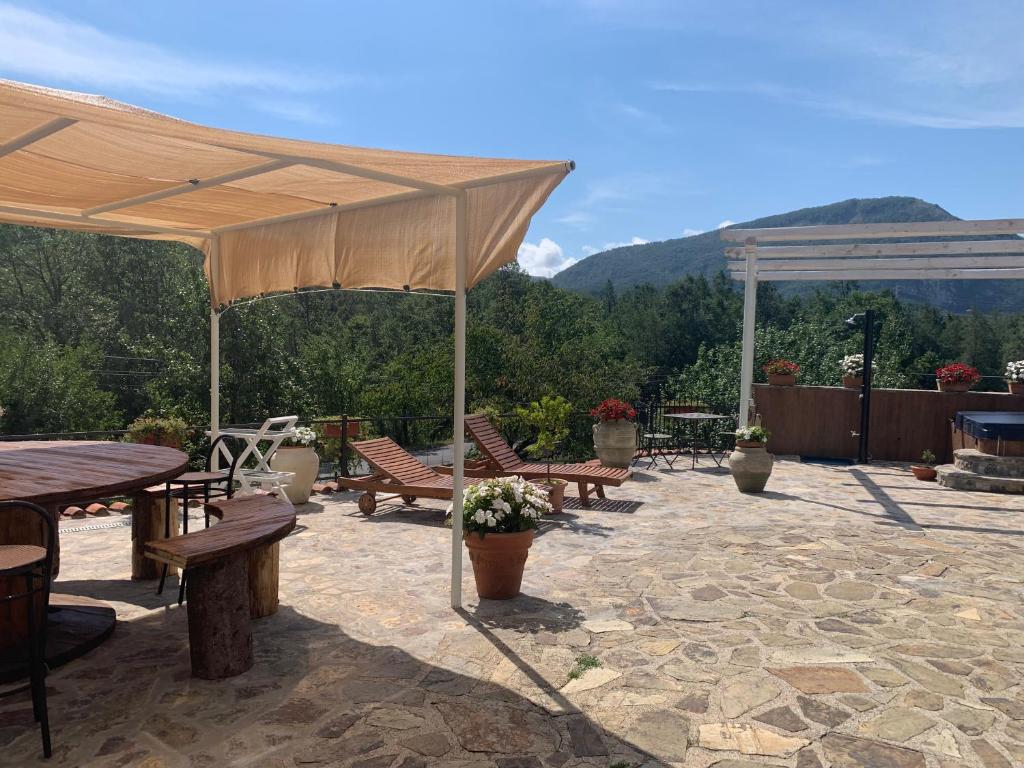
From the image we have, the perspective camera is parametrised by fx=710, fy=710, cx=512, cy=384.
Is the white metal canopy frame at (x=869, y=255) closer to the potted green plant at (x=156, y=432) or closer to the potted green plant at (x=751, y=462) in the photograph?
the potted green plant at (x=751, y=462)

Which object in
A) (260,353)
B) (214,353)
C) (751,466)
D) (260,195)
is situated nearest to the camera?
(260,195)

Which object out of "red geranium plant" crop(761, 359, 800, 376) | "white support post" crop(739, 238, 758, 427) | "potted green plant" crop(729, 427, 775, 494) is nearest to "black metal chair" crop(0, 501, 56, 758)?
"potted green plant" crop(729, 427, 775, 494)

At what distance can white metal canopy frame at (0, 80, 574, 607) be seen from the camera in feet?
10.1

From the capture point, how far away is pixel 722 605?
4.26 m

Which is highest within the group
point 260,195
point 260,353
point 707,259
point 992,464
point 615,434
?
point 707,259

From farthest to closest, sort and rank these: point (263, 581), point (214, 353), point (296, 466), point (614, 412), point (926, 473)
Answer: point (926, 473) < point (614, 412) < point (296, 466) < point (214, 353) < point (263, 581)

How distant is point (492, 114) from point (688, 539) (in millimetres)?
12186

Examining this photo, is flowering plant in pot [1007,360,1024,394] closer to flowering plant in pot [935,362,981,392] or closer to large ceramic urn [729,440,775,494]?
flowering plant in pot [935,362,981,392]

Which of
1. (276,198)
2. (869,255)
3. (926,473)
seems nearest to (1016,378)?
(926,473)

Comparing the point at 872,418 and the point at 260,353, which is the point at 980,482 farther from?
the point at 260,353

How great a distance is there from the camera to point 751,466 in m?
7.95

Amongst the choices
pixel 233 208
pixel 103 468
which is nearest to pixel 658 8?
pixel 233 208

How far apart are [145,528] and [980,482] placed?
9.04m

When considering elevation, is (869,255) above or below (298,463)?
above
